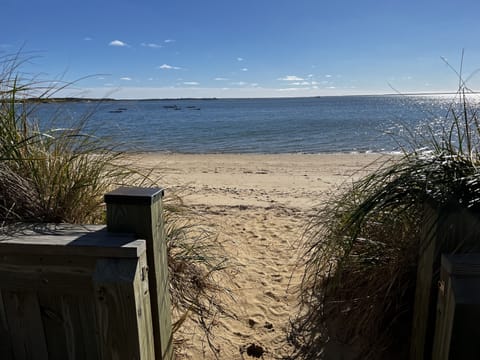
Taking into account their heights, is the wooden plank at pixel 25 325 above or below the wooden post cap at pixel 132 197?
below

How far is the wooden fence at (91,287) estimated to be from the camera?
5.16ft

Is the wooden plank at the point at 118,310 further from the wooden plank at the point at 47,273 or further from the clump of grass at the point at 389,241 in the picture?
the clump of grass at the point at 389,241

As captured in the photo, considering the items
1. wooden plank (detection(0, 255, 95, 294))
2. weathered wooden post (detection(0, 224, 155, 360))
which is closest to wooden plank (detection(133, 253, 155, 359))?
weathered wooden post (detection(0, 224, 155, 360))

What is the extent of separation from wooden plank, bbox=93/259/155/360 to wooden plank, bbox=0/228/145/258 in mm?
52

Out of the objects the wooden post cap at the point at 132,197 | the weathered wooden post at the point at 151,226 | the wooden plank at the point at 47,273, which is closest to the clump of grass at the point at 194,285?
the weathered wooden post at the point at 151,226

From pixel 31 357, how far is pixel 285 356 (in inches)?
60.6

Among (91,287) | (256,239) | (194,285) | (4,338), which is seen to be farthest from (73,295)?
(256,239)

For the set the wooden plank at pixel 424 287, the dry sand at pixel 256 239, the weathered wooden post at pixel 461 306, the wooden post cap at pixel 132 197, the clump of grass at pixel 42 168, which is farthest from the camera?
the dry sand at pixel 256 239

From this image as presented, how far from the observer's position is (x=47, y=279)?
5.63 feet

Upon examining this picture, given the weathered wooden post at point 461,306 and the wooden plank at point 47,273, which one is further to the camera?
the wooden plank at point 47,273

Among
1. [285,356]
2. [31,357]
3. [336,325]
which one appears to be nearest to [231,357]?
[285,356]

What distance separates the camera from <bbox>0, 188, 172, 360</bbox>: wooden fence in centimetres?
157

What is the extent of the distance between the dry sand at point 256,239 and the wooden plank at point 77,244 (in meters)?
1.20

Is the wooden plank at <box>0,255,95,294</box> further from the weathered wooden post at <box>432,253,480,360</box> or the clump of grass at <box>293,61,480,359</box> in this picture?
the weathered wooden post at <box>432,253,480,360</box>
